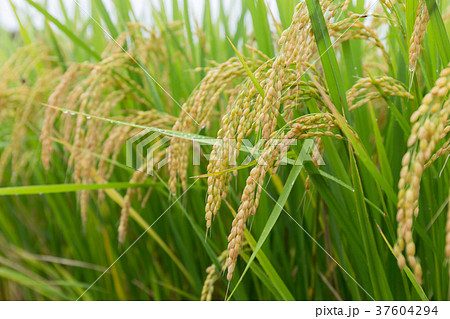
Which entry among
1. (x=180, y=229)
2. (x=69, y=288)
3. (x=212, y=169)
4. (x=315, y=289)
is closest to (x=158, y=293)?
(x=180, y=229)

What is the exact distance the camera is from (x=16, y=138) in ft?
5.63

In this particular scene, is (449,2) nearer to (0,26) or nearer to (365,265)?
(365,265)

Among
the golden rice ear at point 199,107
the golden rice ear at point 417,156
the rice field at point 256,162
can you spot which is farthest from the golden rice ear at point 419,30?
the golden rice ear at point 199,107

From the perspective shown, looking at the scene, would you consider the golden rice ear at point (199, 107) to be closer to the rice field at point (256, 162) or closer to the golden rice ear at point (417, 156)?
the rice field at point (256, 162)

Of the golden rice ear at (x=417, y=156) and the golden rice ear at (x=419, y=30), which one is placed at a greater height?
the golden rice ear at (x=419, y=30)

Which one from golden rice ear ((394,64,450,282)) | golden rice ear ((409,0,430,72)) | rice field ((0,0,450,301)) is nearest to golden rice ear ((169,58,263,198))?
rice field ((0,0,450,301))

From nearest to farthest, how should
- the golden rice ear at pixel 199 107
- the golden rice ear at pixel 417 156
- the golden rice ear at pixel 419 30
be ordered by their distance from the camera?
the golden rice ear at pixel 417 156
the golden rice ear at pixel 419 30
the golden rice ear at pixel 199 107

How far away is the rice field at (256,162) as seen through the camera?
775 millimetres

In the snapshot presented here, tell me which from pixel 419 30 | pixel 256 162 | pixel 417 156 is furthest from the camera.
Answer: pixel 256 162

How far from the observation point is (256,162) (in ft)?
2.82

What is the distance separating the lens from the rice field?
0.77 metres

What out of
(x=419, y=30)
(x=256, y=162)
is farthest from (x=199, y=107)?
(x=419, y=30)

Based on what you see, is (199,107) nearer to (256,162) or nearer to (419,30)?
(256,162)

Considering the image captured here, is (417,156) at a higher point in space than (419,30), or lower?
lower
